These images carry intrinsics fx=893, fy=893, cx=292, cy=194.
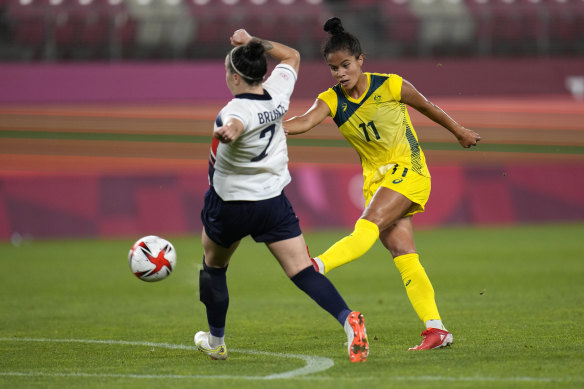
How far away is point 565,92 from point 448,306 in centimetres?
1435

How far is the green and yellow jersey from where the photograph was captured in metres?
6.41

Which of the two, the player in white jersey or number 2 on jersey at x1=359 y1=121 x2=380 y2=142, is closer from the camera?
the player in white jersey

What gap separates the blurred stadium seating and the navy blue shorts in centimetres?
1479

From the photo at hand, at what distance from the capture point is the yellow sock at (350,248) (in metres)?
5.98

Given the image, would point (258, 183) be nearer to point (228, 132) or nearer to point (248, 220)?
point (248, 220)

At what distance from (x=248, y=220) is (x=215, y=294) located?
71 centimetres

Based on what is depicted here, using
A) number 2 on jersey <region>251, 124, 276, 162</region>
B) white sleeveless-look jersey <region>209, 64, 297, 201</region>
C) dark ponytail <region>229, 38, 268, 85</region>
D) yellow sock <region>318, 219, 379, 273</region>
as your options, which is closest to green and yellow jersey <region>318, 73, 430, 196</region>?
yellow sock <region>318, 219, 379, 273</region>

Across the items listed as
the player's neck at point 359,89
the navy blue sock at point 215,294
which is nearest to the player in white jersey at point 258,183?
the navy blue sock at point 215,294

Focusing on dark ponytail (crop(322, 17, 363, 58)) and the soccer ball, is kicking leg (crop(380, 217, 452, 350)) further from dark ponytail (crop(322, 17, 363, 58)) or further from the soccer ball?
A: the soccer ball

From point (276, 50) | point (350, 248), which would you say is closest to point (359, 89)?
point (276, 50)

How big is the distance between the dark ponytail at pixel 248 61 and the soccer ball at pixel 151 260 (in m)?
1.55

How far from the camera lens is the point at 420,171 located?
255 inches

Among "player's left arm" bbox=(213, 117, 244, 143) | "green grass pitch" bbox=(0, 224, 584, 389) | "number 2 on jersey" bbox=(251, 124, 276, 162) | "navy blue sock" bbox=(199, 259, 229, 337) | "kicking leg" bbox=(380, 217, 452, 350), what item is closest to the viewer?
"player's left arm" bbox=(213, 117, 244, 143)

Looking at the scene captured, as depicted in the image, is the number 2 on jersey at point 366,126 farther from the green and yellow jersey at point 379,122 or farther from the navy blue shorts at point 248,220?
the navy blue shorts at point 248,220
